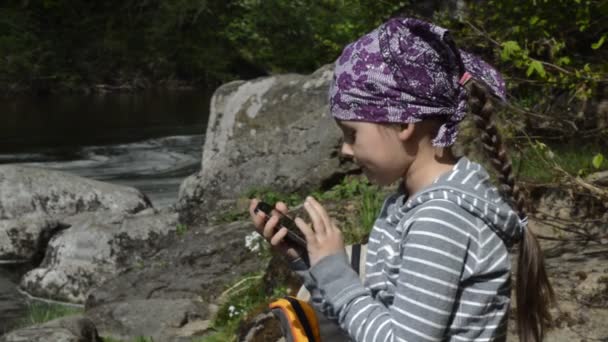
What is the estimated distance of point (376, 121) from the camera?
2184 mm

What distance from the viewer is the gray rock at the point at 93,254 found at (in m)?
9.02

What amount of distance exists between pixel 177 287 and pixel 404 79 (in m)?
4.78

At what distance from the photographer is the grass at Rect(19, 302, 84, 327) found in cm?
729

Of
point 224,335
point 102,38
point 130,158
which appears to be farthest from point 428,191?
point 102,38

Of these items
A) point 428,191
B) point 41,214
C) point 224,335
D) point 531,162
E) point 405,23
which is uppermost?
point 405,23

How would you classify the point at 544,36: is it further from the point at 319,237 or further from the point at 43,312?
the point at 43,312

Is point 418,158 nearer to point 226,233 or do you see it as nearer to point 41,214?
point 226,233

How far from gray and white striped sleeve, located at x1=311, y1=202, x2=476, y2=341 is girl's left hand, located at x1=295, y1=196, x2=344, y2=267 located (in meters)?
0.17

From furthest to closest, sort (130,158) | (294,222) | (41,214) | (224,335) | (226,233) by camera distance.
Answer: (130,158), (41,214), (226,233), (224,335), (294,222)

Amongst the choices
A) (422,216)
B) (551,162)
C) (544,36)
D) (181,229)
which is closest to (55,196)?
(181,229)

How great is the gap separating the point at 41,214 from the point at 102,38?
16675 millimetres

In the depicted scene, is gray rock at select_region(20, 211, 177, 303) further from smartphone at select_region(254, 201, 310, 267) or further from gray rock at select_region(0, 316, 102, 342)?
smartphone at select_region(254, 201, 310, 267)

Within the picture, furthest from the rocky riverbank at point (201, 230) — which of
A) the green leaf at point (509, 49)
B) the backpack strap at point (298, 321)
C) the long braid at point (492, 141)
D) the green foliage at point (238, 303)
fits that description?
the backpack strap at point (298, 321)

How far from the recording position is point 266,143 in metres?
8.97
